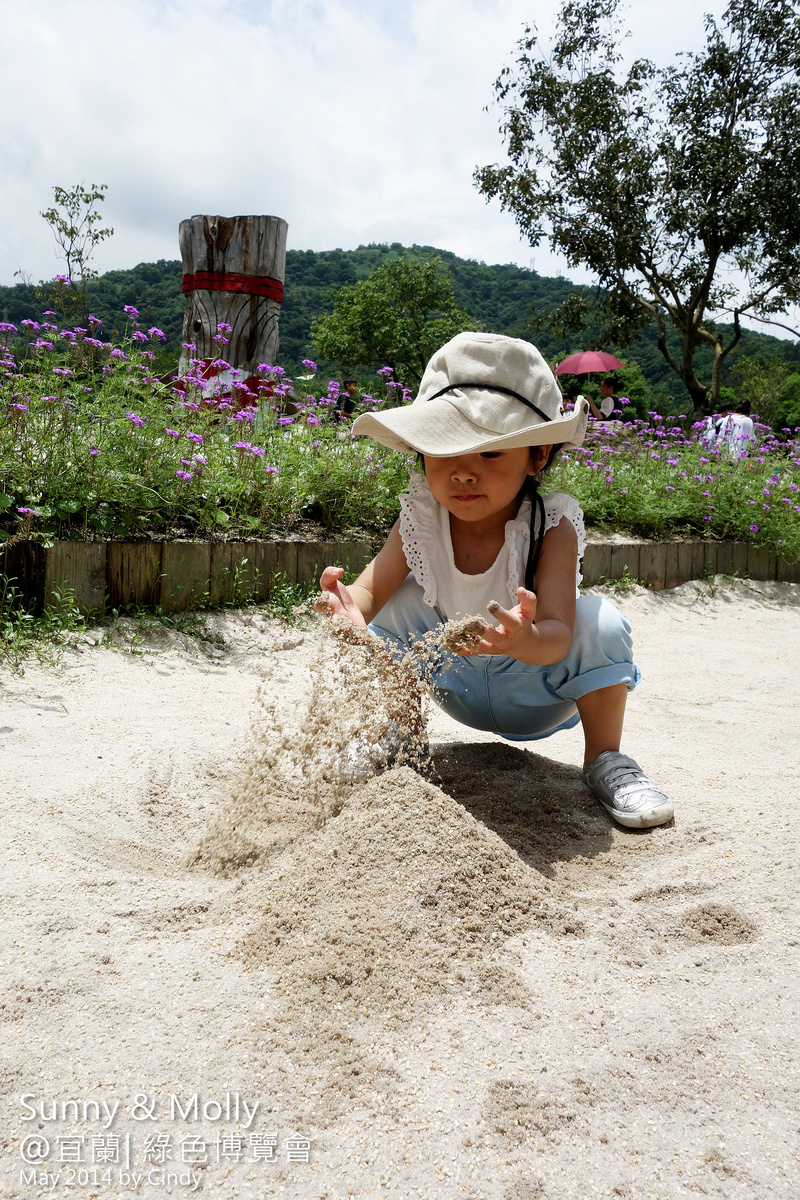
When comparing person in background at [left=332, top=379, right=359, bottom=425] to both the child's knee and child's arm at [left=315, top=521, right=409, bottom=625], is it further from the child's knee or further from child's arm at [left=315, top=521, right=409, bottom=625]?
the child's knee

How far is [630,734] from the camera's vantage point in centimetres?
278

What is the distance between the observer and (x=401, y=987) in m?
1.25

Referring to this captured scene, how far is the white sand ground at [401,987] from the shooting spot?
37.7 inches

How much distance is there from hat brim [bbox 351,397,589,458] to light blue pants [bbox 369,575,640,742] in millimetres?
493

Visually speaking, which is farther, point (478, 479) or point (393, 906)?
point (478, 479)

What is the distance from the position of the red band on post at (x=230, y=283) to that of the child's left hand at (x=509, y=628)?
354 centimetres

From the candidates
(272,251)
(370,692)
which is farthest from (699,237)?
(370,692)

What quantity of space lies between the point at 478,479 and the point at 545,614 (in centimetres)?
37

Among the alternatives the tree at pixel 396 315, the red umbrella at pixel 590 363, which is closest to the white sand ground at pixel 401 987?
the red umbrella at pixel 590 363

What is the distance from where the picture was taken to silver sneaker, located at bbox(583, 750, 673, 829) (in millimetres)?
1904

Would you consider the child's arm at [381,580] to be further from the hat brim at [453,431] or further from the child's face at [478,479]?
the hat brim at [453,431]

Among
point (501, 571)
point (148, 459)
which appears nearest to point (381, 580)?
point (501, 571)

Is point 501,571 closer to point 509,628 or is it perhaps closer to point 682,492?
point 509,628

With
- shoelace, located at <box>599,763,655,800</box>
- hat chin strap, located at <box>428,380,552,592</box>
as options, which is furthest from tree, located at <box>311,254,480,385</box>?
shoelace, located at <box>599,763,655,800</box>
